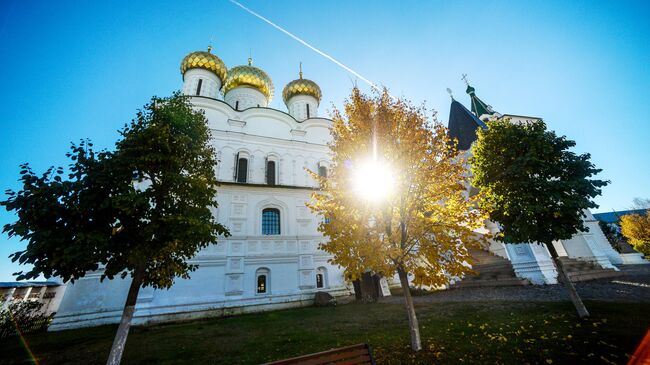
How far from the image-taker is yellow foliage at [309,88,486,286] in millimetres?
5746

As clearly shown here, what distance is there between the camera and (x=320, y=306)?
14445mm

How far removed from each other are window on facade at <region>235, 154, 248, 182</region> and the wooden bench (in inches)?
631

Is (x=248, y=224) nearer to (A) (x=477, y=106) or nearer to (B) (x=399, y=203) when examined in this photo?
(B) (x=399, y=203)

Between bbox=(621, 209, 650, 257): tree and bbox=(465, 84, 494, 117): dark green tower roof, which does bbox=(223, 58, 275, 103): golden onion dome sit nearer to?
bbox=(465, 84, 494, 117): dark green tower roof

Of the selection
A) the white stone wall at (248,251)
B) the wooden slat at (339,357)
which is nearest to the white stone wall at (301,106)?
the white stone wall at (248,251)

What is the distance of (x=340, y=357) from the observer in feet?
12.3

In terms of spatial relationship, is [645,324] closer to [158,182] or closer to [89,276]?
[158,182]

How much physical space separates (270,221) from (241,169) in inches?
187

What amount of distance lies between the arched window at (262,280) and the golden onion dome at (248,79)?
16.6 metres

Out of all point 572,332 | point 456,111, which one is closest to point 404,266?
point 572,332

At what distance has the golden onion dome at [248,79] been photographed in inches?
912

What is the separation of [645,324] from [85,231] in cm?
1317

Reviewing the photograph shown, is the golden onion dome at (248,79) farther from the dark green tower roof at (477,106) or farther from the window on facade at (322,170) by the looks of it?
the dark green tower roof at (477,106)

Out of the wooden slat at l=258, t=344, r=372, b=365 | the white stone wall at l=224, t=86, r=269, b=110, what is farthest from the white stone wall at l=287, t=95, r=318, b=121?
the wooden slat at l=258, t=344, r=372, b=365
